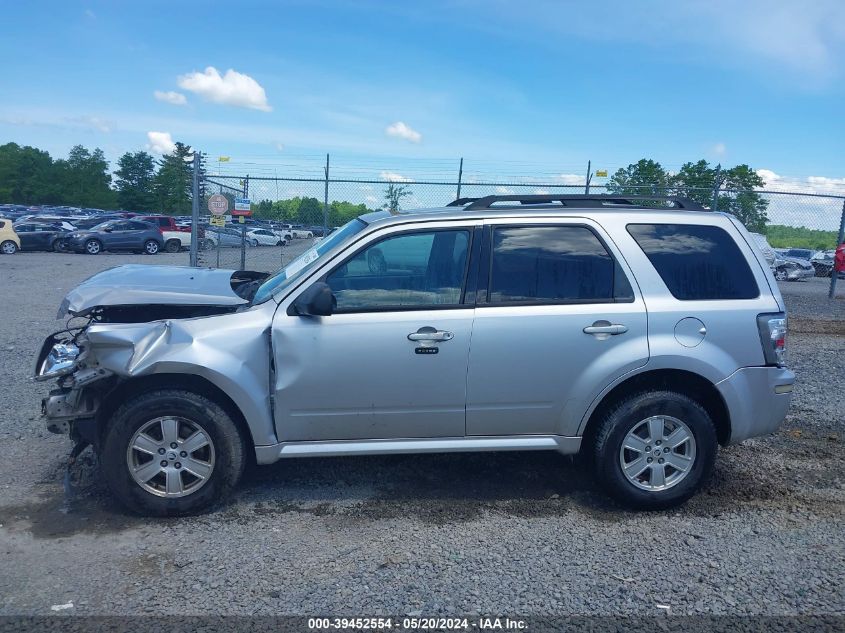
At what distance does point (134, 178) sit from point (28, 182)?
12808mm

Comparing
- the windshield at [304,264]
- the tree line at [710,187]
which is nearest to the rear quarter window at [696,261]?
the windshield at [304,264]

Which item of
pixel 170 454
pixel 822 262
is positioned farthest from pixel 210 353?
pixel 822 262

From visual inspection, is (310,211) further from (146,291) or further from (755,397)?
(755,397)

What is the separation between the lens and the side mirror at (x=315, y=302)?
4.18 meters

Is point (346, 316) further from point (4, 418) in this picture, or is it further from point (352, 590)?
point (4, 418)

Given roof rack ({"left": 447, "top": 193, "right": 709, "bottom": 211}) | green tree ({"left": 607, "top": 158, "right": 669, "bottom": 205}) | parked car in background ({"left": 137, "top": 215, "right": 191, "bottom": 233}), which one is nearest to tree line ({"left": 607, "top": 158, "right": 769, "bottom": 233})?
green tree ({"left": 607, "top": 158, "right": 669, "bottom": 205})

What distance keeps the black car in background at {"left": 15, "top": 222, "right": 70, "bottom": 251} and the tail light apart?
29.5m

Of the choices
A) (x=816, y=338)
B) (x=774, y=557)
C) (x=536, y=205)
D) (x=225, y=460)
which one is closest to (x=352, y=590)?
(x=225, y=460)

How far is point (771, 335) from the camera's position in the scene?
14.7ft

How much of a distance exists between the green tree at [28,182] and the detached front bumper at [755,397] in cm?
9234

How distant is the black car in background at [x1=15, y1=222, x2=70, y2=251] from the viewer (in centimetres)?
2798

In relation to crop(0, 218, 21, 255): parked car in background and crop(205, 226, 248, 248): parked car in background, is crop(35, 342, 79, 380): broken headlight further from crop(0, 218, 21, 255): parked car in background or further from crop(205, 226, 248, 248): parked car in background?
crop(0, 218, 21, 255): parked car in background

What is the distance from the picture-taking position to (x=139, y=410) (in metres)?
4.16

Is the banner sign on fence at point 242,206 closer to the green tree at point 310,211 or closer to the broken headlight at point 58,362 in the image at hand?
the green tree at point 310,211
